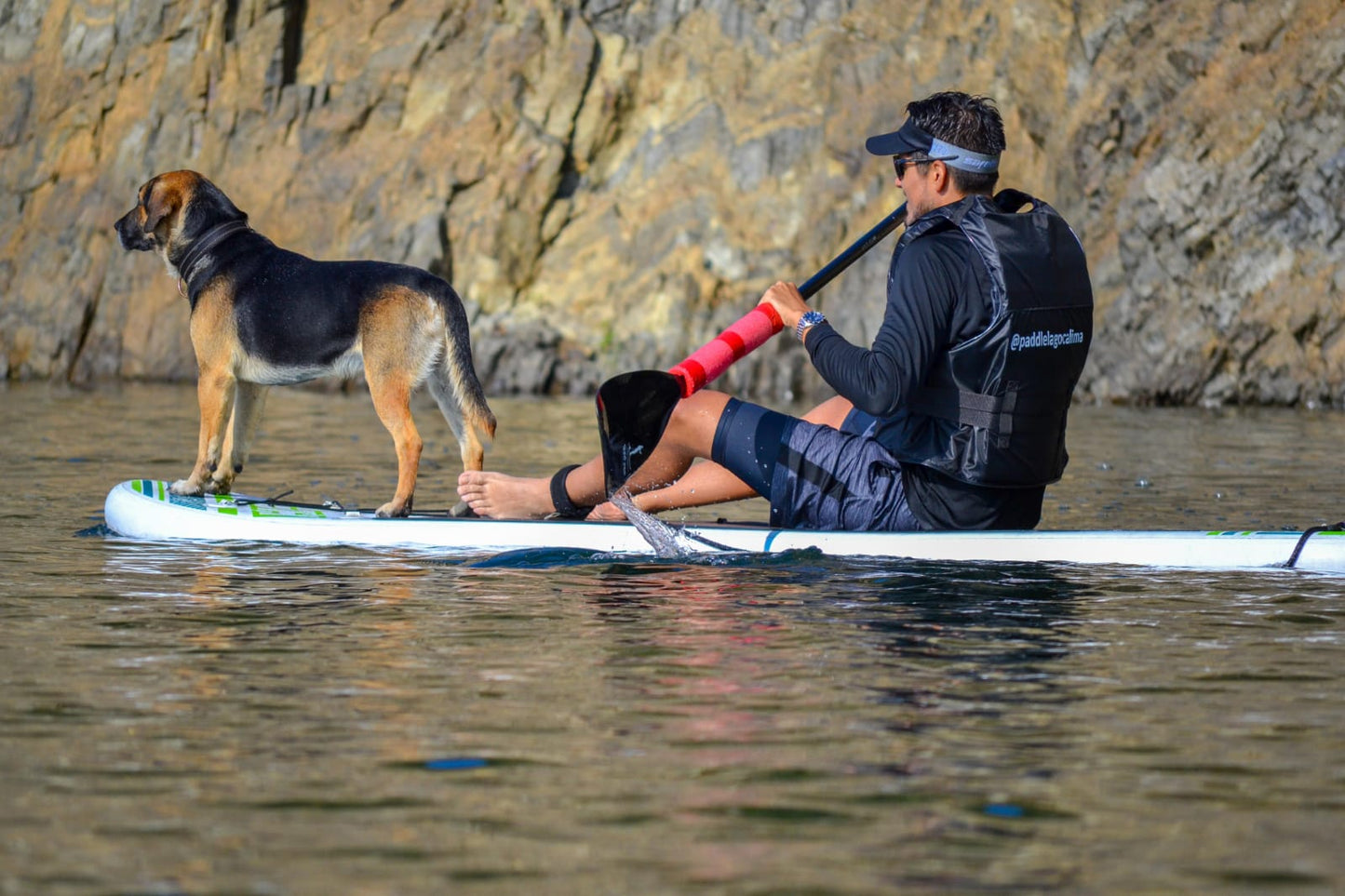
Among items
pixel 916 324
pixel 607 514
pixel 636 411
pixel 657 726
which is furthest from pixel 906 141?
pixel 657 726

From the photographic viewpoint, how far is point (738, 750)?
3.65m

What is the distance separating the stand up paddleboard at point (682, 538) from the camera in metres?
6.12

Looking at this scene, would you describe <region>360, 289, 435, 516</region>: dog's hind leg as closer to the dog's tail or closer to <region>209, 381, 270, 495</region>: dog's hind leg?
the dog's tail

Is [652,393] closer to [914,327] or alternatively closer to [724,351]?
[724,351]

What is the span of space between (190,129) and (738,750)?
79.4 ft

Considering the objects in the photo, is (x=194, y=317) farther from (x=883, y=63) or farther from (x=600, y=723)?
(x=883, y=63)

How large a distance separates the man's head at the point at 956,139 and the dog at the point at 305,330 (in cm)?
284

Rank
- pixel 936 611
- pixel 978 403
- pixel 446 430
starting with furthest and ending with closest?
1. pixel 446 430
2. pixel 978 403
3. pixel 936 611

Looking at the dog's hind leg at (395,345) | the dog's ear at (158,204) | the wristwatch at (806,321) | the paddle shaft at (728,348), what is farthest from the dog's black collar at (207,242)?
the wristwatch at (806,321)

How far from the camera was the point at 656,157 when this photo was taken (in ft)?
78.8

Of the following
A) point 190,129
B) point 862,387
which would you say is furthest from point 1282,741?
point 190,129

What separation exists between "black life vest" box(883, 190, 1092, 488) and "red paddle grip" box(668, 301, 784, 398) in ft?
2.01

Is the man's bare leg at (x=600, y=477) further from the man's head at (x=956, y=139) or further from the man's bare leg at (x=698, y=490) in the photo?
the man's head at (x=956, y=139)

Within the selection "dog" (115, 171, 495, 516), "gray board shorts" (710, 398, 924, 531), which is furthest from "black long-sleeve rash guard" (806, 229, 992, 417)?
"dog" (115, 171, 495, 516)
